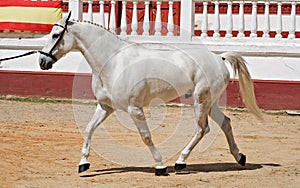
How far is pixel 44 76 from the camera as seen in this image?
14.4 m

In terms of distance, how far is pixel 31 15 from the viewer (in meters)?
14.8

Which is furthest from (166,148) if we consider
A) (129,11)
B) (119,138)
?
(129,11)

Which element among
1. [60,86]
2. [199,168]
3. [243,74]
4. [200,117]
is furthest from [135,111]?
[60,86]

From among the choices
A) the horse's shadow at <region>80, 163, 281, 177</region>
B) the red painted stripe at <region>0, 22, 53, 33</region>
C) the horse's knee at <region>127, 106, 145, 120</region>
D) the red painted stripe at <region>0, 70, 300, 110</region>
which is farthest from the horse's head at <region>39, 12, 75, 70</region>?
the red painted stripe at <region>0, 22, 53, 33</region>

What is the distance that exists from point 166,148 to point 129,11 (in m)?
7.54

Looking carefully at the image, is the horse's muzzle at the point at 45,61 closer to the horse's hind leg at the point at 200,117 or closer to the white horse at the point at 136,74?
the white horse at the point at 136,74

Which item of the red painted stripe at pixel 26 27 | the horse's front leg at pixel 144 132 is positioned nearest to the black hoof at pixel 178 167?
the horse's front leg at pixel 144 132

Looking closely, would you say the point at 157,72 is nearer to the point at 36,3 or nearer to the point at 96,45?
the point at 96,45

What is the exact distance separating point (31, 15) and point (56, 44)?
6.58 meters

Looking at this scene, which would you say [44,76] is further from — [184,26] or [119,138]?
[119,138]

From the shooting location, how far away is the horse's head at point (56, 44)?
8.39 metres

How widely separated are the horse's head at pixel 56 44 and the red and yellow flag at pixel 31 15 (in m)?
6.39

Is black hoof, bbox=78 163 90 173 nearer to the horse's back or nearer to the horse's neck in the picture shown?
the horse's back

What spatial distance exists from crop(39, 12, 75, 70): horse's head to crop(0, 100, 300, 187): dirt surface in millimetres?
1185
